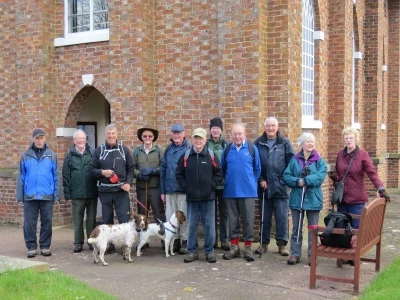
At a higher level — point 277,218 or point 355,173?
point 355,173

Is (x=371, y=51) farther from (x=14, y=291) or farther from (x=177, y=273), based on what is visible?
(x=14, y=291)

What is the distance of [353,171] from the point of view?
7.47 meters

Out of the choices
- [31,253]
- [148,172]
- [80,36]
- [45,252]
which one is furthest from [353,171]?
[80,36]

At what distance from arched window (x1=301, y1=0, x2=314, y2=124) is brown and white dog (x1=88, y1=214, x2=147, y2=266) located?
457 cm

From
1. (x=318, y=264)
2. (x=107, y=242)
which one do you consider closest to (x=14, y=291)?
(x=107, y=242)

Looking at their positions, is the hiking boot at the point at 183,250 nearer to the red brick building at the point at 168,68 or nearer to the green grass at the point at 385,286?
the red brick building at the point at 168,68

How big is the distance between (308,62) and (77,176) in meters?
5.57

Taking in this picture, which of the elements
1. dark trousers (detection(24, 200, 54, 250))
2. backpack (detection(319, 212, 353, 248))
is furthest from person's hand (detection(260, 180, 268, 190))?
dark trousers (detection(24, 200, 54, 250))

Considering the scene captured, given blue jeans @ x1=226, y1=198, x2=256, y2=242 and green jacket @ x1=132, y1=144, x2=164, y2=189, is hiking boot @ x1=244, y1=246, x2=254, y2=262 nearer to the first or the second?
blue jeans @ x1=226, y1=198, x2=256, y2=242

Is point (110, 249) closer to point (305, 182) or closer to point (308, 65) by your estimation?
point (305, 182)

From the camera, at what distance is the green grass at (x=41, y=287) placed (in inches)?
230

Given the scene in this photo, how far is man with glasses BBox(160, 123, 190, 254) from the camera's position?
8.37 metres

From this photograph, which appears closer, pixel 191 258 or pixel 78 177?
pixel 191 258

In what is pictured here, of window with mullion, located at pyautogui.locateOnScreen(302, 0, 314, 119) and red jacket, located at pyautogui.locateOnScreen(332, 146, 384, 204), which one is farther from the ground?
window with mullion, located at pyautogui.locateOnScreen(302, 0, 314, 119)
